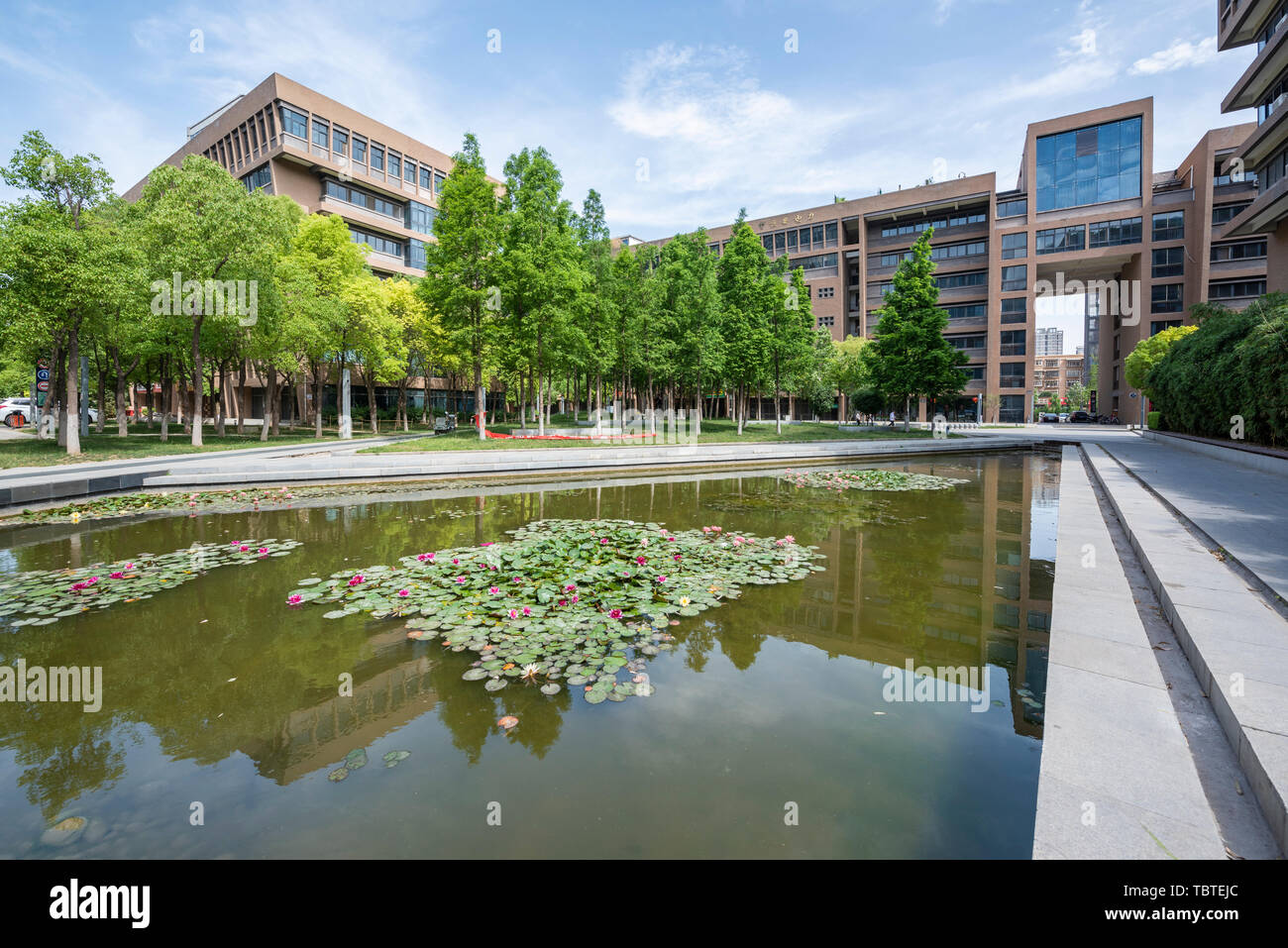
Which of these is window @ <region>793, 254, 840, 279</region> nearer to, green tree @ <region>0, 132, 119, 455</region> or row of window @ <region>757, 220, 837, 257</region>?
row of window @ <region>757, 220, 837, 257</region>

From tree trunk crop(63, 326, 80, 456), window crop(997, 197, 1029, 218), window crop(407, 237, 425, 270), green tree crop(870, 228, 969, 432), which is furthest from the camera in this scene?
window crop(997, 197, 1029, 218)

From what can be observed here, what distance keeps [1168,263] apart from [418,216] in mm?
73778

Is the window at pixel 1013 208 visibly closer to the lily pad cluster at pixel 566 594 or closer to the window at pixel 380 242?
the window at pixel 380 242

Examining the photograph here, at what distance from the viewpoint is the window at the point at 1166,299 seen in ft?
181

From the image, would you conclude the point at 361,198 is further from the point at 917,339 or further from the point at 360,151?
the point at 917,339

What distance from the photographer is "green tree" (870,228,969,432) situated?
35656mm

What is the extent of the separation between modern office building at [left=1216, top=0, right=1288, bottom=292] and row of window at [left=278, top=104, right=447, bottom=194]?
156 ft

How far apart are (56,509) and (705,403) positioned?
65898 millimetres

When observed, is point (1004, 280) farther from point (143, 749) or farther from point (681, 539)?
point (143, 749)

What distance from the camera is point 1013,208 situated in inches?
2383

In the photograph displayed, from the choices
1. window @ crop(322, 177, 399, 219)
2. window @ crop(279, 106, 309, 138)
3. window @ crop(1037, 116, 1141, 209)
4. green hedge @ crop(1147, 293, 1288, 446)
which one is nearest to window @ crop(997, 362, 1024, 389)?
window @ crop(1037, 116, 1141, 209)

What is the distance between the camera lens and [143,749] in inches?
146

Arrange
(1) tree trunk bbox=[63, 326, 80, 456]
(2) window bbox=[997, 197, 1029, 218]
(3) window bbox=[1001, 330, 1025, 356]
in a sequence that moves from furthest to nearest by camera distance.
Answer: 1. (3) window bbox=[1001, 330, 1025, 356]
2. (2) window bbox=[997, 197, 1029, 218]
3. (1) tree trunk bbox=[63, 326, 80, 456]
